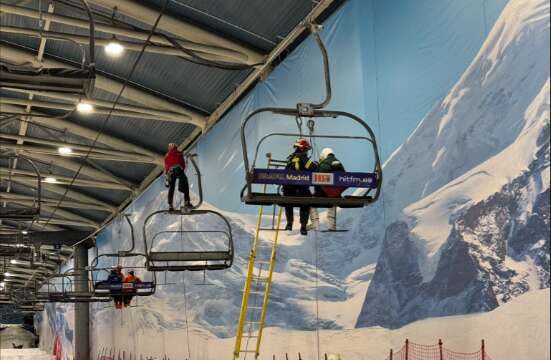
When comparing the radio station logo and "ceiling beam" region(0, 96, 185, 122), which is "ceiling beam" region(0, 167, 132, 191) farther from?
the radio station logo

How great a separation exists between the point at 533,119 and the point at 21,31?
845 centimetres

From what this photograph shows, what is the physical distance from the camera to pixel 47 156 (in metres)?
21.5

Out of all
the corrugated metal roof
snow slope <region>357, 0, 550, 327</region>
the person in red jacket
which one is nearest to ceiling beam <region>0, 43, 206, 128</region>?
the corrugated metal roof

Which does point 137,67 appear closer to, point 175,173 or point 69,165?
point 175,173

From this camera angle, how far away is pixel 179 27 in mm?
12609

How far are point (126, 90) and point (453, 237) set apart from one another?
904 cm

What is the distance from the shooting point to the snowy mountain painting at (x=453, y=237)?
22.3 feet

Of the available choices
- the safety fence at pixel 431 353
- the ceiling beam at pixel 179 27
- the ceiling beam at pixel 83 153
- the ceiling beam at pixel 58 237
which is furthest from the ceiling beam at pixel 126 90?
the ceiling beam at pixel 58 237

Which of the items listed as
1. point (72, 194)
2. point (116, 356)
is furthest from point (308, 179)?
point (72, 194)

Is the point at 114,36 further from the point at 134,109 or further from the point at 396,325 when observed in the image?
the point at 396,325

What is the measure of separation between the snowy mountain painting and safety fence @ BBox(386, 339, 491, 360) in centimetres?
13

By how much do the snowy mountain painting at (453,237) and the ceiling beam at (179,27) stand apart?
315 centimetres

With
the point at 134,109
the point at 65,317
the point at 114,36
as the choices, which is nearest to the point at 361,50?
the point at 114,36

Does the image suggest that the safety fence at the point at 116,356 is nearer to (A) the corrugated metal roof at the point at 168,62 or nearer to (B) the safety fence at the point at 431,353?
(A) the corrugated metal roof at the point at 168,62
